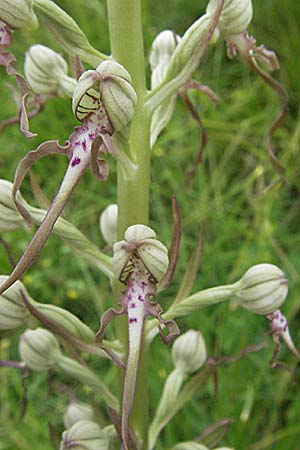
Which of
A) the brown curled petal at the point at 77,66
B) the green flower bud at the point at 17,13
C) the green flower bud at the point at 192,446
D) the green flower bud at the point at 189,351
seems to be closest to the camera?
the green flower bud at the point at 17,13

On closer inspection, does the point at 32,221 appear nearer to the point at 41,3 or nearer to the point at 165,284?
the point at 165,284

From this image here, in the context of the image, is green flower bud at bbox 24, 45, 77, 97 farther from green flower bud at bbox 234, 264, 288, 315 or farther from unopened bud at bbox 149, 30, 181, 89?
green flower bud at bbox 234, 264, 288, 315

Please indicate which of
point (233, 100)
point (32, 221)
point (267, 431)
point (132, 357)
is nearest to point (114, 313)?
point (132, 357)

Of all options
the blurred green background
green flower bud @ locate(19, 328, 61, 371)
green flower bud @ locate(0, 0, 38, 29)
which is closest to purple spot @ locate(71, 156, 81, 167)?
green flower bud @ locate(0, 0, 38, 29)

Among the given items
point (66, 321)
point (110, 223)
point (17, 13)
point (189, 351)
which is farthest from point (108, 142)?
point (189, 351)

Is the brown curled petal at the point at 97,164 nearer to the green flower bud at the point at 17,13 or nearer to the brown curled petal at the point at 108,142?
the brown curled petal at the point at 108,142

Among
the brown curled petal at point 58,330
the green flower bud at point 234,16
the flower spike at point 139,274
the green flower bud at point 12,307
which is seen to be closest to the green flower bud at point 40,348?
the green flower bud at point 12,307
